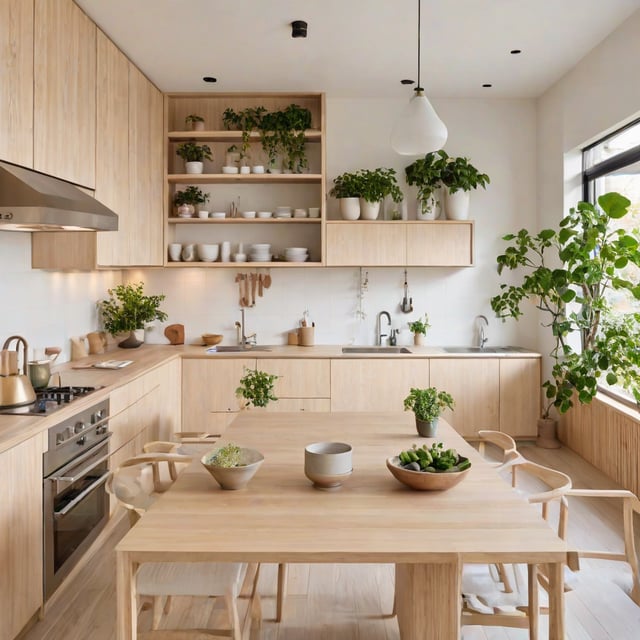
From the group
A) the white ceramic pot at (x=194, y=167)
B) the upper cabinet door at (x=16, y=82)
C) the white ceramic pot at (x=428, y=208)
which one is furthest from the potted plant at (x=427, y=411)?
the white ceramic pot at (x=194, y=167)

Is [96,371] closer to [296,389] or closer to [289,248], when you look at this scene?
[296,389]

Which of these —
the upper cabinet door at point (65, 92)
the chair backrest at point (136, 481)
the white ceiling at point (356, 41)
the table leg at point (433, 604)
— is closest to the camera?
the table leg at point (433, 604)

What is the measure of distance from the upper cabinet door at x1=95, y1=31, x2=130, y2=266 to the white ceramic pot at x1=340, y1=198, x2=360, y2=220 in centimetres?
181

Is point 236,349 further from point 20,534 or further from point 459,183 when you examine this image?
point 20,534

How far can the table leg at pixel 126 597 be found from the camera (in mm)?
1481

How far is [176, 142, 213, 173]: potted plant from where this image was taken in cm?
527

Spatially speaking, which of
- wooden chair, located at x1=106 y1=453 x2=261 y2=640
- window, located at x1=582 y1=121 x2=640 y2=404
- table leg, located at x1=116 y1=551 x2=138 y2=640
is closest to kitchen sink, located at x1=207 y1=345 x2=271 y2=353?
window, located at x1=582 y1=121 x2=640 y2=404

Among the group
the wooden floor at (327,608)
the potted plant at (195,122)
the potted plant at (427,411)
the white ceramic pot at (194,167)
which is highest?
the potted plant at (195,122)

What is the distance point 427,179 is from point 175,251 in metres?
2.31

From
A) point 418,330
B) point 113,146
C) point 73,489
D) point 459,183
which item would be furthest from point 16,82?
point 418,330

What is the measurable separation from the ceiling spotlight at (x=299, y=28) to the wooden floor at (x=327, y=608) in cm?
316

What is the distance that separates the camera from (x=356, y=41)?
409 cm

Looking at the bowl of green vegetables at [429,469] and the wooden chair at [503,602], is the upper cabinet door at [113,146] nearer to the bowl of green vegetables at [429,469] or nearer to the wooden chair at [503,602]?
the bowl of green vegetables at [429,469]

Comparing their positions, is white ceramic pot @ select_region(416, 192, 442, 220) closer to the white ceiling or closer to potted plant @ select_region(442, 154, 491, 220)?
potted plant @ select_region(442, 154, 491, 220)
